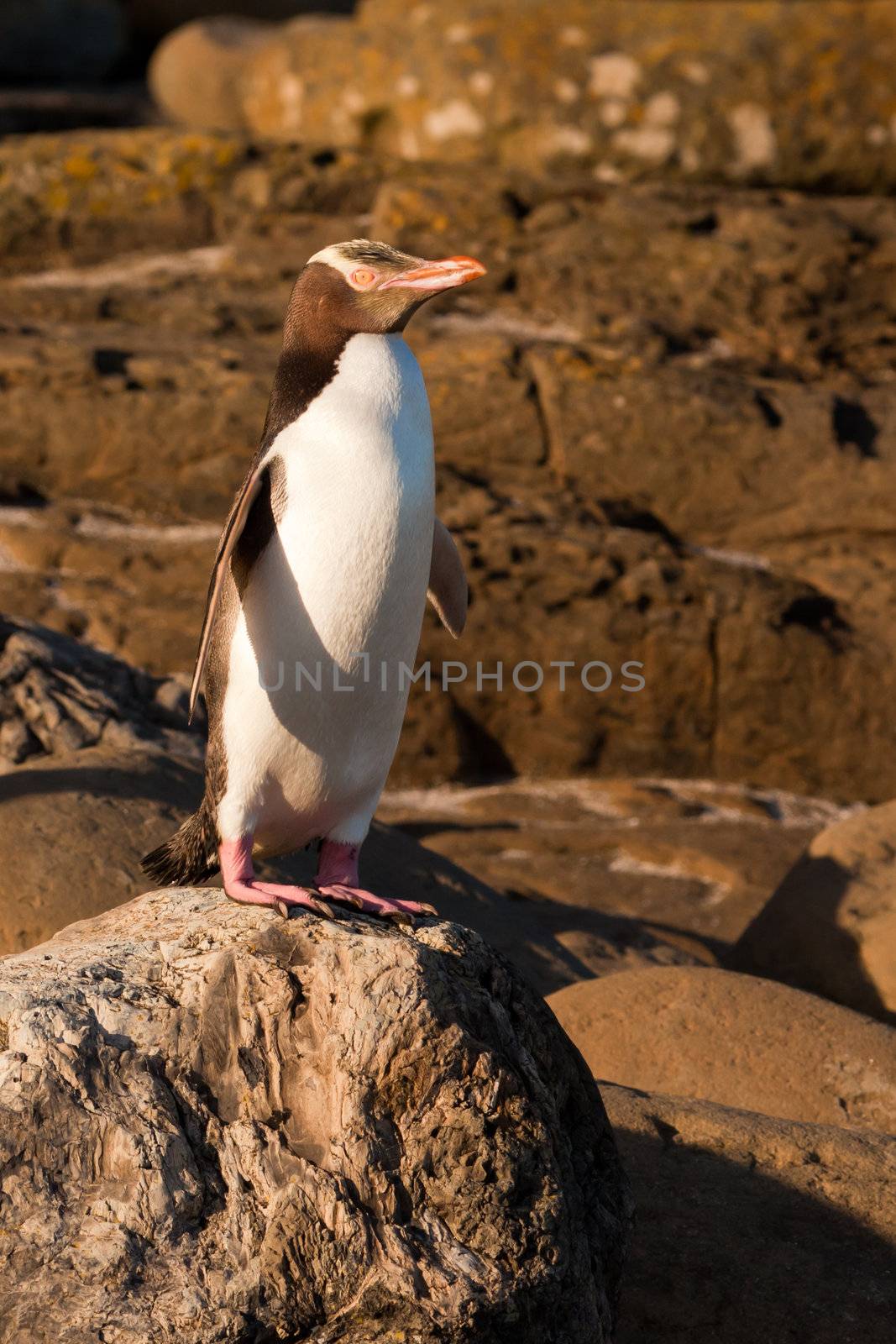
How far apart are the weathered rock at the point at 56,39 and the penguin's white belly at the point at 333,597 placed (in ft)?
54.2

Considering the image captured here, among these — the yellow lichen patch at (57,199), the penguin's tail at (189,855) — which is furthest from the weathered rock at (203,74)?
the penguin's tail at (189,855)

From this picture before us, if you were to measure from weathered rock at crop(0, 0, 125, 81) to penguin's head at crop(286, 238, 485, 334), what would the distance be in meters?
16.3

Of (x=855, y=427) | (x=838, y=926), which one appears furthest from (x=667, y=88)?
(x=838, y=926)

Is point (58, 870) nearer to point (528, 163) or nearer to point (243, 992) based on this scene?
point (243, 992)

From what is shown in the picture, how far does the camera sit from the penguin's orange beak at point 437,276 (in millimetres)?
3748

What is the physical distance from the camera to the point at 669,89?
1214 centimetres

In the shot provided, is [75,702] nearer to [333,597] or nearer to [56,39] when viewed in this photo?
[333,597]

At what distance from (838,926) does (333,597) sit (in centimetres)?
323

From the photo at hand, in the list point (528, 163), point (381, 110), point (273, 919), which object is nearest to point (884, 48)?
point (528, 163)

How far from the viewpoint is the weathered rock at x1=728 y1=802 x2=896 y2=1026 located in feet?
19.7

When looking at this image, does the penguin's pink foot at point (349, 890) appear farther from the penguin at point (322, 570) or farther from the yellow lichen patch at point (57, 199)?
the yellow lichen patch at point (57, 199)

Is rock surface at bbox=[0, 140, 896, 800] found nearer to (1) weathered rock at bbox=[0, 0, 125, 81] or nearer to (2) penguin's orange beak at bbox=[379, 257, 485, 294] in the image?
(2) penguin's orange beak at bbox=[379, 257, 485, 294]

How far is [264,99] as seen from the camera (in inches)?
530

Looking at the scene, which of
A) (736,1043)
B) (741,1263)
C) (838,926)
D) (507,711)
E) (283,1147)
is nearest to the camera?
(283,1147)
